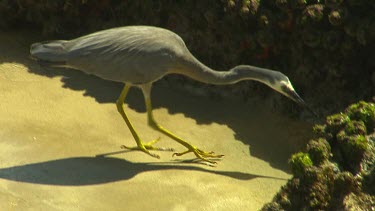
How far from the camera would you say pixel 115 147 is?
23.4 ft

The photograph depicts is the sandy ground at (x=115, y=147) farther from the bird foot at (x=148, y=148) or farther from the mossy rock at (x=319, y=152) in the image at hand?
the mossy rock at (x=319, y=152)

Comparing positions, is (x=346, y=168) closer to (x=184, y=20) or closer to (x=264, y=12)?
(x=264, y=12)

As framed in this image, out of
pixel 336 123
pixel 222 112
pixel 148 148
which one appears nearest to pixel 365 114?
pixel 336 123

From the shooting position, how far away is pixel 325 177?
512 cm

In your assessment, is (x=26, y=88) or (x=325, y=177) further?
(x=26, y=88)

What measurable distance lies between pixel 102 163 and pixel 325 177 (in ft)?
Answer: 8.04

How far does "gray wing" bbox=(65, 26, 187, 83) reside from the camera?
21.9ft

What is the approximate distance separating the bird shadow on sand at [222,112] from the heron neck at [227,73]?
770mm

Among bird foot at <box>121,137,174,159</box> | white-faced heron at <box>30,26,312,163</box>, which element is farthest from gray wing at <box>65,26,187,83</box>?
bird foot at <box>121,137,174,159</box>

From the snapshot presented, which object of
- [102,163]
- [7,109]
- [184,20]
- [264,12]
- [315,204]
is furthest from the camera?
[184,20]

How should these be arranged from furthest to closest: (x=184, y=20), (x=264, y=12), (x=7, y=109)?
(x=184, y=20) < (x=264, y=12) < (x=7, y=109)

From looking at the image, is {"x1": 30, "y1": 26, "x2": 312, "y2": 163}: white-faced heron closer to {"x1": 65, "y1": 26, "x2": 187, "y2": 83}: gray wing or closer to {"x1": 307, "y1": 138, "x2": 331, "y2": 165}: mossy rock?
{"x1": 65, "y1": 26, "x2": 187, "y2": 83}: gray wing

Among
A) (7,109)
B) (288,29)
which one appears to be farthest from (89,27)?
(288,29)

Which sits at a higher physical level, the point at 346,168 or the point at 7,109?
the point at 346,168
